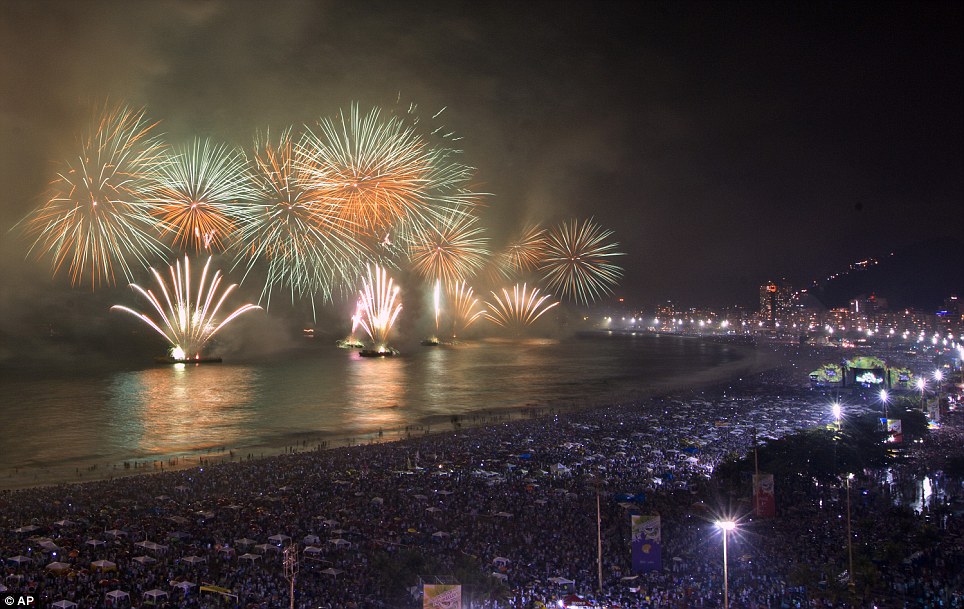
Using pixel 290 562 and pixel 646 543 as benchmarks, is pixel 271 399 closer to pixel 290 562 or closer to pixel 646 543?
pixel 290 562

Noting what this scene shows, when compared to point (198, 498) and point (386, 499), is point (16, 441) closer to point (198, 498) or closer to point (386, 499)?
point (198, 498)

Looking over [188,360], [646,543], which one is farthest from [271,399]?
[646,543]

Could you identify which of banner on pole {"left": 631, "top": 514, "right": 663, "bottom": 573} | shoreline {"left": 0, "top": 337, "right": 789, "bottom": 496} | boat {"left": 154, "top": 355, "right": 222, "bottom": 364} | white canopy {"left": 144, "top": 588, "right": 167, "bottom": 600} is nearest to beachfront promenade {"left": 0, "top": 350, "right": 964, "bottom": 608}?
white canopy {"left": 144, "top": 588, "right": 167, "bottom": 600}

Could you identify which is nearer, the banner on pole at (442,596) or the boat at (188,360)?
the banner on pole at (442,596)

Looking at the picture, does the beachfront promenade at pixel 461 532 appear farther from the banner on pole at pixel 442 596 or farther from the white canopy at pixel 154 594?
the banner on pole at pixel 442 596

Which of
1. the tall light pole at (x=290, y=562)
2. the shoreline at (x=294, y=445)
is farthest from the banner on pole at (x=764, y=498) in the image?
the shoreline at (x=294, y=445)

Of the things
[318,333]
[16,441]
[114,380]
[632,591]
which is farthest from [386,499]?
[318,333]

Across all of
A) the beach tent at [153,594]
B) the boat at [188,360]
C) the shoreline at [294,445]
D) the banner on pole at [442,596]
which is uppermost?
the boat at [188,360]
